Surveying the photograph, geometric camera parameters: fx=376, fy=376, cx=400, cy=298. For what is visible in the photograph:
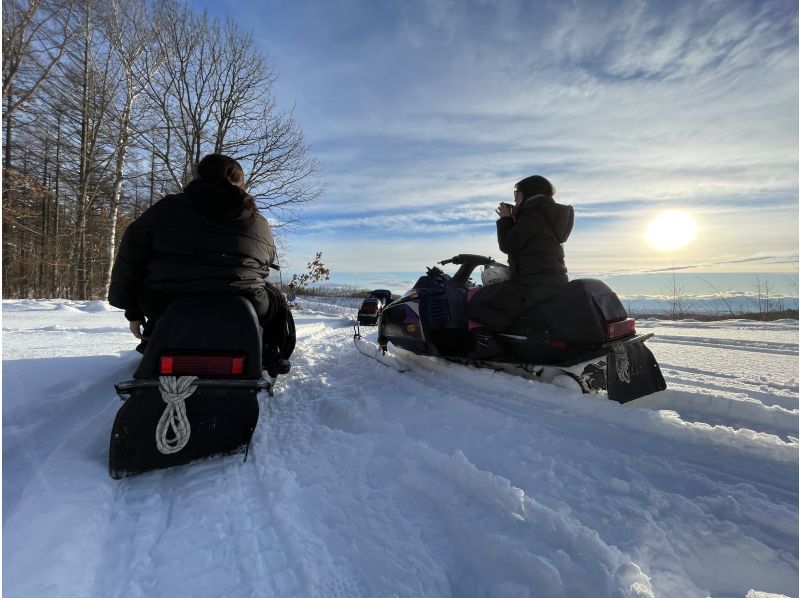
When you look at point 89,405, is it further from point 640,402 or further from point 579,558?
point 640,402

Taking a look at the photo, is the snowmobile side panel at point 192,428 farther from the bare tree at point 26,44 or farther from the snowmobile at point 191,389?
the bare tree at point 26,44

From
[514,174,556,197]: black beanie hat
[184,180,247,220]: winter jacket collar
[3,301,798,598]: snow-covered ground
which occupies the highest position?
[514,174,556,197]: black beanie hat

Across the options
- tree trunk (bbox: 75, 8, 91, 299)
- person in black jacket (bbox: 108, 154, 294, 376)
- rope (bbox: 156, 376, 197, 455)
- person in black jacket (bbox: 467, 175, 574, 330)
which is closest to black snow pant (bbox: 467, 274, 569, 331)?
person in black jacket (bbox: 467, 175, 574, 330)

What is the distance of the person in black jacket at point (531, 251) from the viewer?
111 inches

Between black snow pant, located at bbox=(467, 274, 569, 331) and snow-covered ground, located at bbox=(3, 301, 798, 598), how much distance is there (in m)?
0.65

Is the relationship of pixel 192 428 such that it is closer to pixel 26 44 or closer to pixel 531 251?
pixel 531 251

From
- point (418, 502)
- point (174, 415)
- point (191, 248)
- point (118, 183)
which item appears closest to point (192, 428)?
point (174, 415)

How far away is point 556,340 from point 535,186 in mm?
1258

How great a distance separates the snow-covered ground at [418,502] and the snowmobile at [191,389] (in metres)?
0.11

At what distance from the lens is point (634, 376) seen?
2426mm

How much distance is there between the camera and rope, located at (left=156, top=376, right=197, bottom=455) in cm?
162

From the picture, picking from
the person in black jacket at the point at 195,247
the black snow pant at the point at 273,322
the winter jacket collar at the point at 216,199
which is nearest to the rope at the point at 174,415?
the person in black jacket at the point at 195,247

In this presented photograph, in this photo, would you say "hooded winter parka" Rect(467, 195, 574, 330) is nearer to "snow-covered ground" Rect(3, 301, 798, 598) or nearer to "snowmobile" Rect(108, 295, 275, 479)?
"snow-covered ground" Rect(3, 301, 798, 598)

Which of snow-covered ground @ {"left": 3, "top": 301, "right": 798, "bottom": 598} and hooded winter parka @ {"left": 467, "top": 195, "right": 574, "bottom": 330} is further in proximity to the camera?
hooded winter parka @ {"left": 467, "top": 195, "right": 574, "bottom": 330}
